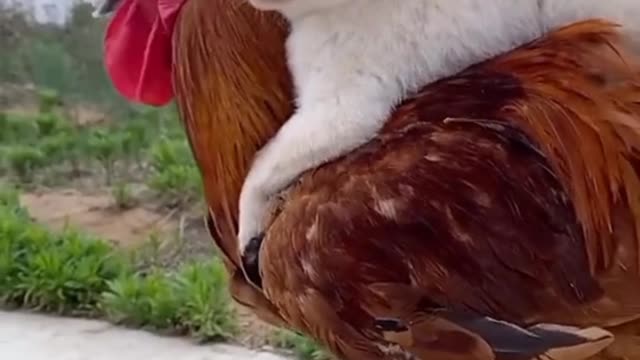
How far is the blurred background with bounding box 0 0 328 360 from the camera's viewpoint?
197cm

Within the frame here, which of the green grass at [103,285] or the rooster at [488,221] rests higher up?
the rooster at [488,221]

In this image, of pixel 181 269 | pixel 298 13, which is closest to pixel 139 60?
pixel 298 13

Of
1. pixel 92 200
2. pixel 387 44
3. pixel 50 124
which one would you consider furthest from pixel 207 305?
pixel 387 44

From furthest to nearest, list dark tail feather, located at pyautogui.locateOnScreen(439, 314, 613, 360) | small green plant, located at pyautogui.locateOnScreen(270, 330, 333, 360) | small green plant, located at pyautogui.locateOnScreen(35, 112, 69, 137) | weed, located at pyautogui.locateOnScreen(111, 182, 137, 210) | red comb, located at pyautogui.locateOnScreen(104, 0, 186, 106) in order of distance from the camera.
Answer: small green plant, located at pyautogui.locateOnScreen(35, 112, 69, 137) → weed, located at pyautogui.locateOnScreen(111, 182, 137, 210) → small green plant, located at pyautogui.locateOnScreen(270, 330, 333, 360) → red comb, located at pyautogui.locateOnScreen(104, 0, 186, 106) → dark tail feather, located at pyautogui.locateOnScreen(439, 314, 613, 360)

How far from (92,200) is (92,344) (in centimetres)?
57

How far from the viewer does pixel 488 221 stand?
65 cm

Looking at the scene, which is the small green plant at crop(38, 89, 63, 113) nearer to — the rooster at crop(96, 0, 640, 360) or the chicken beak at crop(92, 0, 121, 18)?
the chicken beak at crop(92, 0, 121, 18)

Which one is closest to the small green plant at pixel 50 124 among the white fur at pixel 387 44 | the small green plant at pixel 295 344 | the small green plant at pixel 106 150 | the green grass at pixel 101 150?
the green grass at pixel 101 150

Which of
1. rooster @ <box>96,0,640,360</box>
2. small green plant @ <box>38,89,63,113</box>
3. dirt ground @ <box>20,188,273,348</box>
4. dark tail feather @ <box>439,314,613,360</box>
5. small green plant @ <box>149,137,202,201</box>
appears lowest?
dirt ground @ <box>20,188,273,348</box>

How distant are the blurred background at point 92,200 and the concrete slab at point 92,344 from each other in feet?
0.11

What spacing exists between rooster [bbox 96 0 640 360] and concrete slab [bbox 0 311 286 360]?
1.18m

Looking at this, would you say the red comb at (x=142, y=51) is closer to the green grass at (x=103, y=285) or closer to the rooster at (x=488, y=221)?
the rooster at (x=488, y=221)

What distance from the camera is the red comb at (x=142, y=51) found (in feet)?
2.91

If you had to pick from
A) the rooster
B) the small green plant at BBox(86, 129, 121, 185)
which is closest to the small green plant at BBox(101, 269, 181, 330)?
the small green plant at BBox(86, 129, 121, 185)
